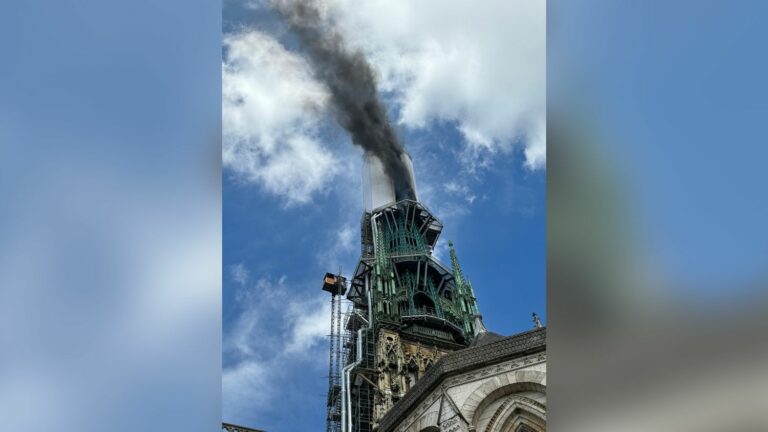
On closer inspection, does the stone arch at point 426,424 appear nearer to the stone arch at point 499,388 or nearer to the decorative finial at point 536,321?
the stone arch at point 499,388

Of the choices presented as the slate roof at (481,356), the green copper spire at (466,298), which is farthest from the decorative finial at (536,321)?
the green copper spire at (466,298)

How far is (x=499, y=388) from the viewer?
64.3 feet

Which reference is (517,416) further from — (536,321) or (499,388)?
(536,321)

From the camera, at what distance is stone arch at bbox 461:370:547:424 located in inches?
755

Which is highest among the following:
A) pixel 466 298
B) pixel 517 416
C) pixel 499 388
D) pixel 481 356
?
pixel 466 298

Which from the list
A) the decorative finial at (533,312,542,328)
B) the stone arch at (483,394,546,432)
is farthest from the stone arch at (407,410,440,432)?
the decorative finial at (533,312,542,328)

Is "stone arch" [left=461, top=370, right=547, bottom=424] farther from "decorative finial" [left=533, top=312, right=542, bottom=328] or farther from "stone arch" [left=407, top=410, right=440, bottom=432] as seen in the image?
"decorative finial" [left=533, top=312, right=542, bottom=328]

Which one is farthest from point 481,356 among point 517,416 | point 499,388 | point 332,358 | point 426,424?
point 332,358

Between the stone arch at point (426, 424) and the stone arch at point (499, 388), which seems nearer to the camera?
the stone arch at point (499, 388)

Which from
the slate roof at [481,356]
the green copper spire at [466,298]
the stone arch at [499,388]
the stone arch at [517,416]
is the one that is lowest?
the stone arch at [517,416]

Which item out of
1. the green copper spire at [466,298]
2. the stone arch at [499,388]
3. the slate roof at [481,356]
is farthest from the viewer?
the green copper spire at [466,298]

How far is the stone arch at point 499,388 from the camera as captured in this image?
19.2 m
